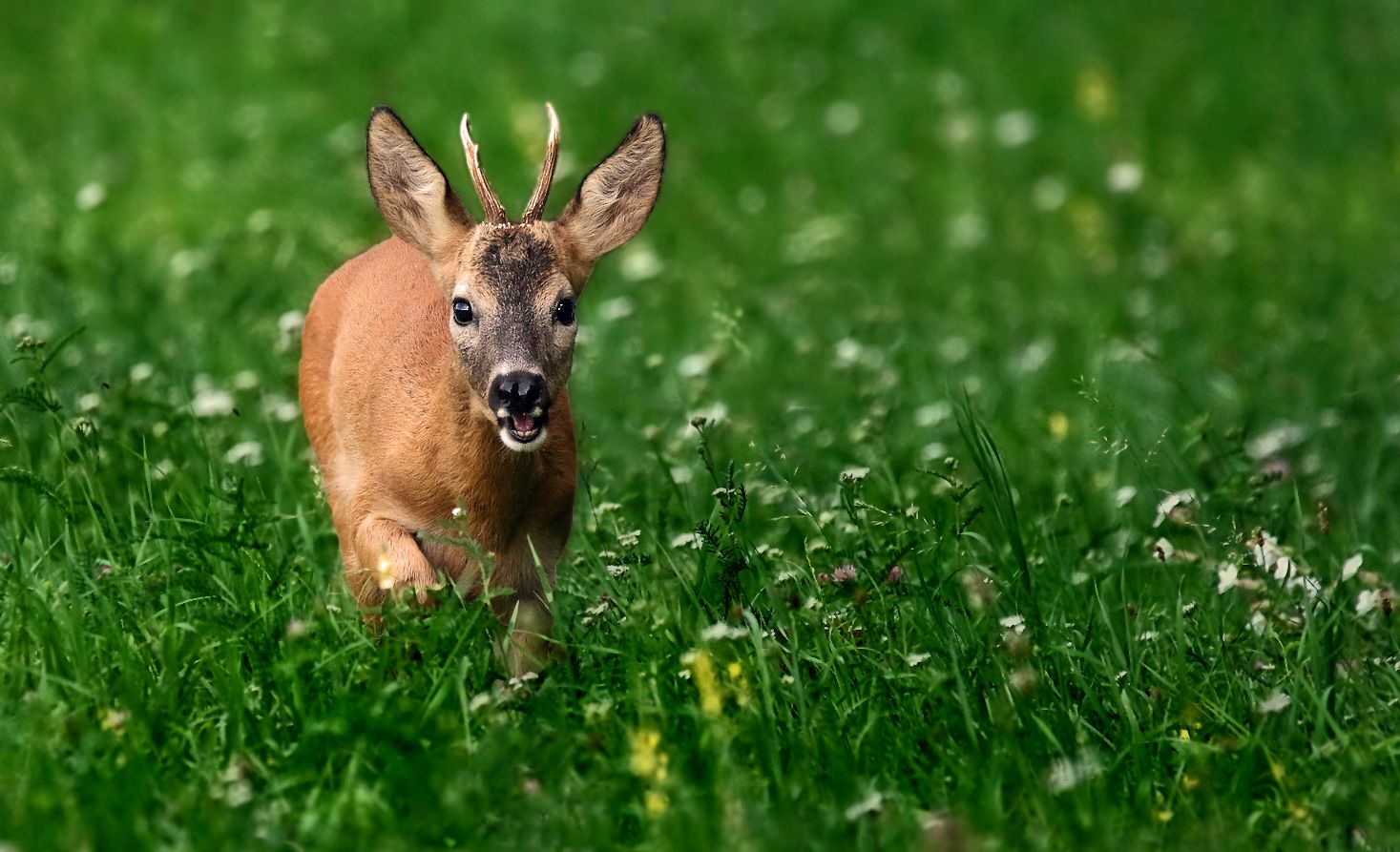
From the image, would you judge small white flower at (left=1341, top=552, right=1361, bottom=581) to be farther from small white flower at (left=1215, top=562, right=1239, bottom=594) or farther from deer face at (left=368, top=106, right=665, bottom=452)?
deer face at (left=368, top=106, right=665, bottom=452)

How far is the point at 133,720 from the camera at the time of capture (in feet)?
13.2

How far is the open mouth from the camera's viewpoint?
437 centimetres

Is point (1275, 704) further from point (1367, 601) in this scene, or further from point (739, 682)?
point (739, 682)

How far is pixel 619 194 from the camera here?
480cm

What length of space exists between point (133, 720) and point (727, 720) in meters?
1.12

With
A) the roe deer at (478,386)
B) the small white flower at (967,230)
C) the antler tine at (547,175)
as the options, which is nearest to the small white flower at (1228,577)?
the roe deer at (478,386)

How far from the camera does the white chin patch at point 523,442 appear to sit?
4.37 m

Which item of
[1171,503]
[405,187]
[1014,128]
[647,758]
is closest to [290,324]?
[405,187]

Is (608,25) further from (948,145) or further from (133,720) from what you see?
(133,720)

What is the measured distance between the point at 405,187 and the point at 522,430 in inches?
27.1

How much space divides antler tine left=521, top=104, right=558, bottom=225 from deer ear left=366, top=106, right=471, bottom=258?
6.8 inches

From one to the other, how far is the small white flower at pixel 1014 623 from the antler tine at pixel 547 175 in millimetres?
1337

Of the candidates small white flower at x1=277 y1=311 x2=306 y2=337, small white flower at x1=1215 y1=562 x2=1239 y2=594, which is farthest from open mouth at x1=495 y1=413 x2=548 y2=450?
small white flower at x1=277 y1=311 x2=306 y2=337

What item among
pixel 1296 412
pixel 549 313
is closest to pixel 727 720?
pixel 549 313
